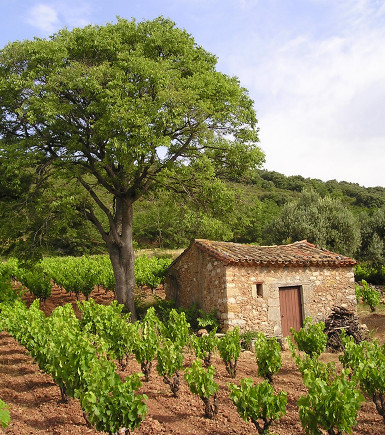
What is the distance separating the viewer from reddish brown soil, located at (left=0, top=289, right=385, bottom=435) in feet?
19.7

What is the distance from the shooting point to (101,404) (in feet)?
17.2

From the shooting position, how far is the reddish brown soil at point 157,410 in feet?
19.7

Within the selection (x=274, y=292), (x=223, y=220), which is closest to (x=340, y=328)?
(x=274, y=292)

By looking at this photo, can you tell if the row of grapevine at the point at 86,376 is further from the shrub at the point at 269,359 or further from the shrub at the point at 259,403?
the shrub at the point at 269,359

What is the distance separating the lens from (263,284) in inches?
493

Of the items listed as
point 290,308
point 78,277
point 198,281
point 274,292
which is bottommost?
point 290,308

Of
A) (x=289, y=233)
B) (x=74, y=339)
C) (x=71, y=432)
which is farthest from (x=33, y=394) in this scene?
(x=289, y=233)

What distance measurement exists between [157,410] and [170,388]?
941mm

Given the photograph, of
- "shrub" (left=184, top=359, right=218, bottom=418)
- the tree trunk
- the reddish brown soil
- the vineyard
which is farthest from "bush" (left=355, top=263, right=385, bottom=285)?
"shrub" (left=184, top=359, right=218, bottom=418)

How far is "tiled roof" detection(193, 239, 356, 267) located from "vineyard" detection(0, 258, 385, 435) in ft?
9.75

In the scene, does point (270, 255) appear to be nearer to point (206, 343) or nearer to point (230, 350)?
point (206, 343)

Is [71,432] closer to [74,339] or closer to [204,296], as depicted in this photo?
[74,339]

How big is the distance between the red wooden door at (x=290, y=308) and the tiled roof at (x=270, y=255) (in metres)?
0.92

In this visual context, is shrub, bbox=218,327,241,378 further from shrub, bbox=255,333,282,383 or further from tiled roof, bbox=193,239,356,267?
tiled roof, bbox=193,239,356,267
